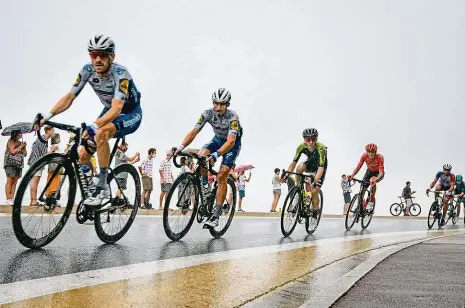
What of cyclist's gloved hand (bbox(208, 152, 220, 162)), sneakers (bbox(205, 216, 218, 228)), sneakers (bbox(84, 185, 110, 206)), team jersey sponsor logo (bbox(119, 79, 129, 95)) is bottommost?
sneakers (bbox(205, 216, 218, 228))

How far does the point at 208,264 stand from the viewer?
19.9ft

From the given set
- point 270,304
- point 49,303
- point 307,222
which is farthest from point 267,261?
point 307,222

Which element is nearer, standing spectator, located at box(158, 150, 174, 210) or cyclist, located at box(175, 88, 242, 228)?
cyclist, located at box(175, 88, 242, 228)

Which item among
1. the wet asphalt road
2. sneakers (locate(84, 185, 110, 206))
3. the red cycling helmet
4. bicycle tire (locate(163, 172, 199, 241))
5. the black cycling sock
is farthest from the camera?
the red cycling helmet

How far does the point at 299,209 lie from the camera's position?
38.3 feet

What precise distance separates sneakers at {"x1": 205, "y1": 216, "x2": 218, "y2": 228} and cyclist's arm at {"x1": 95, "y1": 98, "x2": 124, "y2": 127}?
3.02 meters

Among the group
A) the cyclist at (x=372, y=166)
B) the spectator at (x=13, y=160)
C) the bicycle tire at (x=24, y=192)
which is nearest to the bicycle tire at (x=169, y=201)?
the bicycle tire at (x=24, y=192)

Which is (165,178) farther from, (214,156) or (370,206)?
(214,156)

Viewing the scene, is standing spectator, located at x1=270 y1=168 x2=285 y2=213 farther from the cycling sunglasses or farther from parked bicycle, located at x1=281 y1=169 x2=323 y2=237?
the cycling sunglasses

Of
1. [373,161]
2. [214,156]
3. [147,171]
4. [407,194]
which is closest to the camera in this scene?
[214,156]

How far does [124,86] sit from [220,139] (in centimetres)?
300

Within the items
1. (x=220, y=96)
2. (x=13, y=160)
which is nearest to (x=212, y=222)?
(x=220, y=96)

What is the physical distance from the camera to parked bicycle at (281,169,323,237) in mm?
11062

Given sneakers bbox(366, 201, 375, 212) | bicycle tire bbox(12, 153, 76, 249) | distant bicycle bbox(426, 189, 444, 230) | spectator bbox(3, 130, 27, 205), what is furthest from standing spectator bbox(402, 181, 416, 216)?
bicycle tire bbox(12, 153, 76, 249)
